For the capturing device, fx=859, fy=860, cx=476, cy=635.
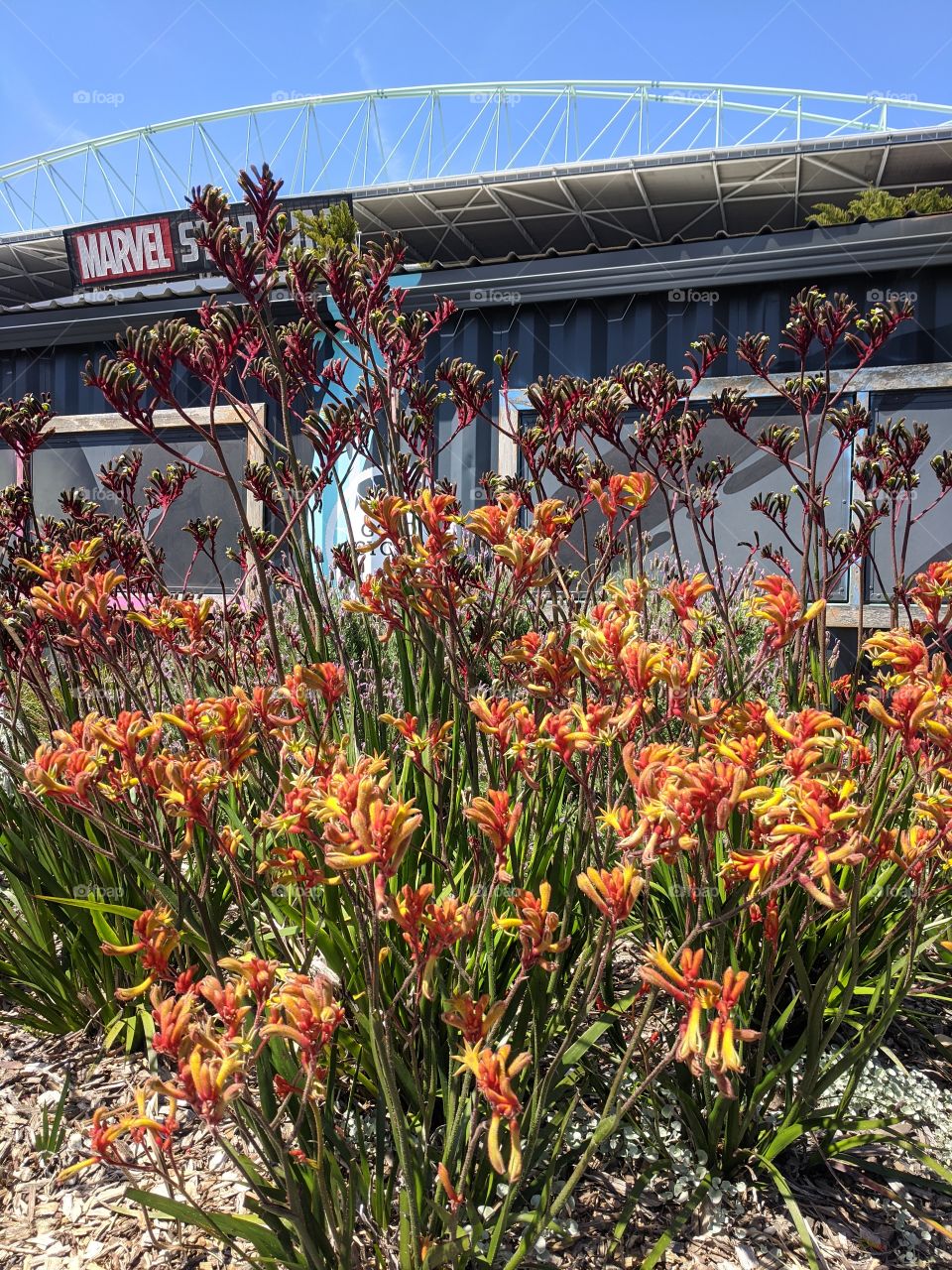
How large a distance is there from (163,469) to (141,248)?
12409 millimetres

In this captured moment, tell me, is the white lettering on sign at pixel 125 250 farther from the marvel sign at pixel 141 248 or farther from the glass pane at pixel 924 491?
the glass pane at pixel 924 491

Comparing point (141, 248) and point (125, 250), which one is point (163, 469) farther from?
point (125, 250)

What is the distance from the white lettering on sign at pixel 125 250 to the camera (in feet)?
63.3

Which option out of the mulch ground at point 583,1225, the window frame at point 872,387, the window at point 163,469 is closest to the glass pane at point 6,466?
the window at point 163,469

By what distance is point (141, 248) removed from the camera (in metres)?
19.5

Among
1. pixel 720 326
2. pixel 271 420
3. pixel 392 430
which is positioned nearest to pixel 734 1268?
pixel 392 430

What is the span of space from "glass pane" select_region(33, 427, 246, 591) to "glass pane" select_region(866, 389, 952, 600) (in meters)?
6.51

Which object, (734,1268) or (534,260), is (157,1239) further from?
(534,260)

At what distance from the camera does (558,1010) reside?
1.75 m

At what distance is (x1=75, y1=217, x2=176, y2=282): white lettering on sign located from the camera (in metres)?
19.3

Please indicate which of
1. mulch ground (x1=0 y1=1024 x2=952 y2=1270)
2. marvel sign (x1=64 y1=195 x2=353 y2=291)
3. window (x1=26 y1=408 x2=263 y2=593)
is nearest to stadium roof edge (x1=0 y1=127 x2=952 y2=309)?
marvel sign (x1=64 y1=195 x2=353 y2=291)

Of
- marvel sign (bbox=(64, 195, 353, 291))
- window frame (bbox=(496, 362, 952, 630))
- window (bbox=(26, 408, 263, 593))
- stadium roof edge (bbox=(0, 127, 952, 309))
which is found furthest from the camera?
stadium roof edge (bbox=(0, 127, 952, 309))

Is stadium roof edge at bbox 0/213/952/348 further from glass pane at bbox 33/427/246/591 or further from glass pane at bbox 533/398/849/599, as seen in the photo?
glass pane at bbox 33/427/246/591

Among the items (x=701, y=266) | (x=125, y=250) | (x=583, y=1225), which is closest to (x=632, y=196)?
(x=125, y=250)
